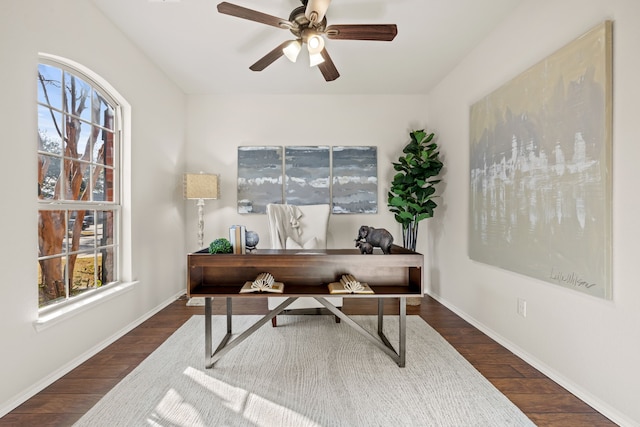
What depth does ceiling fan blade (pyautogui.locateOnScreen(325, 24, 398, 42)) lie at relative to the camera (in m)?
2.07

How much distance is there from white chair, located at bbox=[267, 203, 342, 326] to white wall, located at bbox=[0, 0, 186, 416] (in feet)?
4.21

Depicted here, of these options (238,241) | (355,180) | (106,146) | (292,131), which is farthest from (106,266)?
(355,180)

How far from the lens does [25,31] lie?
1.85 m

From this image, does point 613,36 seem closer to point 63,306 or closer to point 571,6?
point 571,6

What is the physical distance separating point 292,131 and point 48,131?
8.84 ft

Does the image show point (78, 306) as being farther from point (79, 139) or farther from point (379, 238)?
point (379, 238)

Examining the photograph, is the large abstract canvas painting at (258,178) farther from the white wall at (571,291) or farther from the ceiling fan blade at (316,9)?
the ceiling fan blade at (316,9)

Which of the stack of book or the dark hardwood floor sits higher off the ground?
the stack of book

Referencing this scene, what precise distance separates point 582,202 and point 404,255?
3.46 feet

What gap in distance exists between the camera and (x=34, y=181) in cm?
191

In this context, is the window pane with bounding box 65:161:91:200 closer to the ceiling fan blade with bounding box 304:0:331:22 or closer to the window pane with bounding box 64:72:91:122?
the window pane with bounding box 64:72:91:122

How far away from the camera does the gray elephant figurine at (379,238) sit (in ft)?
7.12
